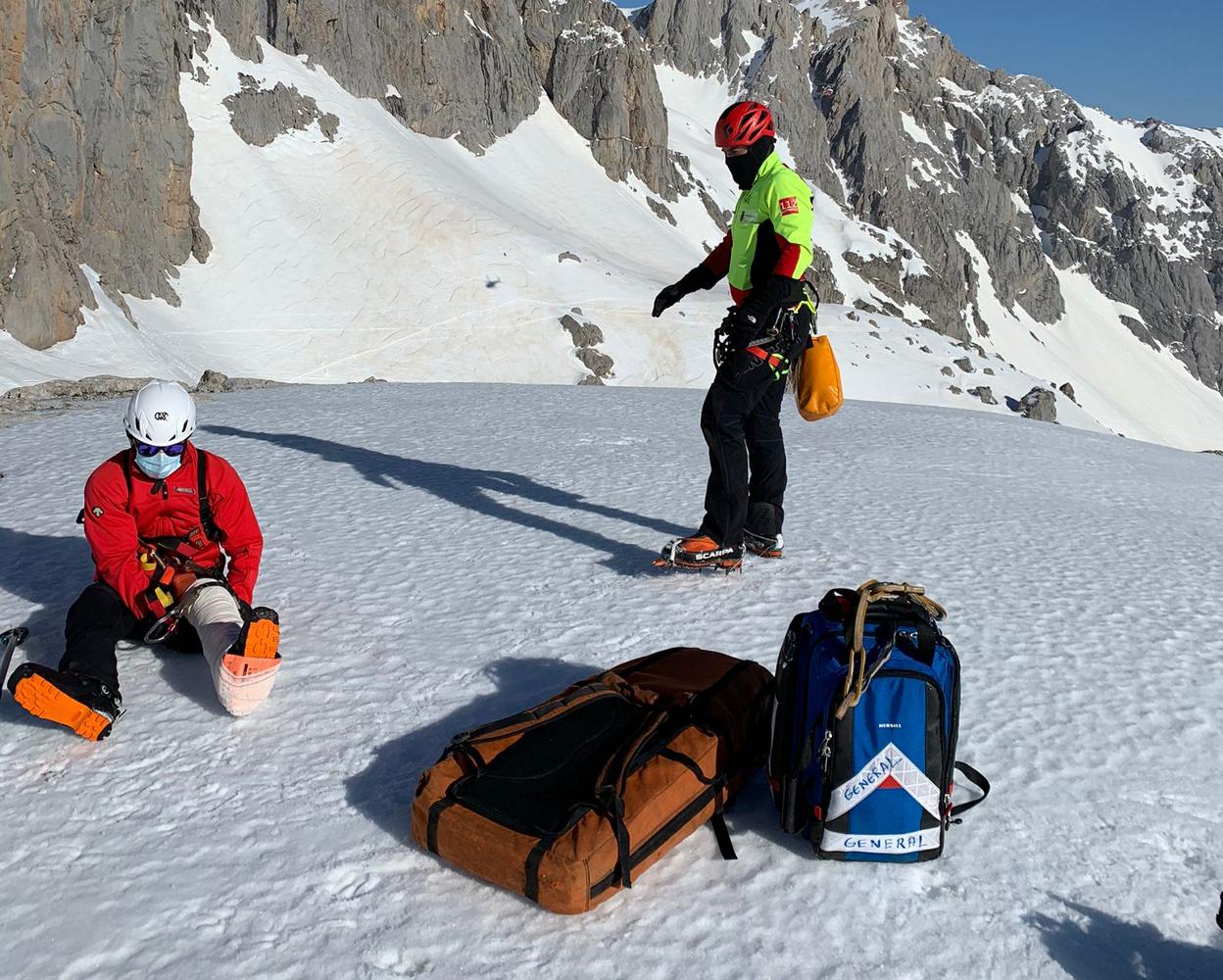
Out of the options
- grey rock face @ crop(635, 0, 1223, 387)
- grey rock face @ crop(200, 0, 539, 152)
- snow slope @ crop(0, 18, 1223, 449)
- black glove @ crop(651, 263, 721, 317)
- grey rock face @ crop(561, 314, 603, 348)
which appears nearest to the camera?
black glove @ crop(651, 263, 721, 317)

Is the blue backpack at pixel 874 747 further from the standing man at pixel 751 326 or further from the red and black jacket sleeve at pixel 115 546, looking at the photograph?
the red and black jacket sleeve at pixel 115 546

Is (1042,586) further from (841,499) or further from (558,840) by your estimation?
(558,840)

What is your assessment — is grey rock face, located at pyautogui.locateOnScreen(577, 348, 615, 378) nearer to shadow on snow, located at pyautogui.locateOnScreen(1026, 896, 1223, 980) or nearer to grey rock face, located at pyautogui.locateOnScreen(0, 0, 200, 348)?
grey rock face, located at pyautogui.locateOnScreen(0, 0, 200, 348)

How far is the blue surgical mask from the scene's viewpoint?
417 centimetres

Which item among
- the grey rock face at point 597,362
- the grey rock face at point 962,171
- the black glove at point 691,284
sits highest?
the grey rock face at point 962,171

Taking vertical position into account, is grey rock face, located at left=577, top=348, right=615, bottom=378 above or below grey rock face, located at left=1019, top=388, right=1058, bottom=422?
below

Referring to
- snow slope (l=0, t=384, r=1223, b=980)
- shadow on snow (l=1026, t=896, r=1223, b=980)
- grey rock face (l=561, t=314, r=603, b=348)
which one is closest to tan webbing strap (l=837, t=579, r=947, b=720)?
snow slope (l=0, t=384, r=1223, b=980)

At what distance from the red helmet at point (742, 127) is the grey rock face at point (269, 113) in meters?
47.5

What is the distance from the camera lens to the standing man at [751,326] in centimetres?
500

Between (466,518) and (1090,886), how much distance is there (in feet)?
14.8

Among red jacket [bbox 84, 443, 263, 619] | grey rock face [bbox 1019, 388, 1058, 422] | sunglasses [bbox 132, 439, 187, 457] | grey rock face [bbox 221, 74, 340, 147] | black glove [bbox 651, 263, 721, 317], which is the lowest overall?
red jacket [bbox 84, 443, 263, 619]

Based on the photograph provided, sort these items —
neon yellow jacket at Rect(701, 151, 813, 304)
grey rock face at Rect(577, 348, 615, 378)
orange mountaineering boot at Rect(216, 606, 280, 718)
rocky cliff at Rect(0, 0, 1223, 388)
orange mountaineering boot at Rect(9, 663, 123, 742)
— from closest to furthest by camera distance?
orange mountaineering boot at Rect(9, 663, 123, 742) → orange mountaineering boot at Rect(216, 606, 280, 718) → neon yellow jacket at Rect(701, 151, 813, 304) → rocky cliff at Rect(0, 0, 1223, 388) → grey rock face at Rect(577, 348, 615, 378)

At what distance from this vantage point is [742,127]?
5.04 m

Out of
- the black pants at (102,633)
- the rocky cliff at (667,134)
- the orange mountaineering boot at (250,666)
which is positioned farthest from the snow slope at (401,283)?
the orange mountaineering boot at (250,666)
